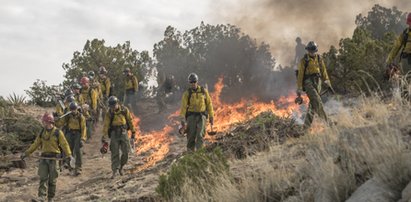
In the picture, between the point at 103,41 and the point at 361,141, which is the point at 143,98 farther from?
the point at 361,141

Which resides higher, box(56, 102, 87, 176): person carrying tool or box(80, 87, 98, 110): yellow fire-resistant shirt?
box(80, 87, 98, 110): yellow fire-resistant shirt

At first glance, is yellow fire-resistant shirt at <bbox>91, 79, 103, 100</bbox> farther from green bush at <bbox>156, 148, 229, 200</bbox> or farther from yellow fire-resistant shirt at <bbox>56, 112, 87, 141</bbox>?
green bush at <bbox>156, 148, 229, 200</bbox>

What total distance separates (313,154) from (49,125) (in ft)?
22.8

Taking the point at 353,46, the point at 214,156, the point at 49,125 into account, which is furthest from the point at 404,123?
the point at 353,46

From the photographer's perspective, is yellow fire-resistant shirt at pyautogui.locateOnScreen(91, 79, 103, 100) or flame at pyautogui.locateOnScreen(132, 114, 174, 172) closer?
flame at pyautogui.locateOnScreen(132, 114, 174, 172)

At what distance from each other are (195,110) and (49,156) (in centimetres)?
328

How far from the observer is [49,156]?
1106 cm

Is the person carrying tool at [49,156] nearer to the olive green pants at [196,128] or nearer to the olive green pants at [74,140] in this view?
the olive green pants at [196,128]

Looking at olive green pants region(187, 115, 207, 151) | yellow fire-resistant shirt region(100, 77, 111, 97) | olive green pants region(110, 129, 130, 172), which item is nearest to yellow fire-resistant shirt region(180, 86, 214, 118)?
olive green pants region(187, 115, 207, 151)

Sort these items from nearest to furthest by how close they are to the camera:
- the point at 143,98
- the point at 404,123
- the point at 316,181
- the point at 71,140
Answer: the point at 316,181 < the point at 404,123 < the point at 71,140 < the point at 143,98

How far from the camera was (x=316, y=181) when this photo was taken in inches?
200

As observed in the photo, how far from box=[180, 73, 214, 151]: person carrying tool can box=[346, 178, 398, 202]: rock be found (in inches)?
277

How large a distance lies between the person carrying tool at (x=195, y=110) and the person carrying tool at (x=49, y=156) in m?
2.69

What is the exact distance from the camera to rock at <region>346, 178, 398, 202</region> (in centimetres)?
433
